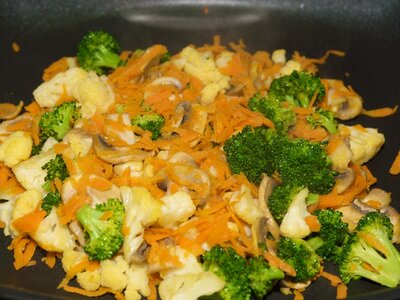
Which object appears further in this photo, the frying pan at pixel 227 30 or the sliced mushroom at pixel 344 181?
the frying pan at pixel 227 30

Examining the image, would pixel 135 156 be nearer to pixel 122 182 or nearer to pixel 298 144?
pixel 122 182

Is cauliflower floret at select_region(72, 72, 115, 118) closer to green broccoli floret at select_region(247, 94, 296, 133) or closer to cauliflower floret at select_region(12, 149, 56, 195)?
cauliflower floret at select_region(12, 149, 56, 195)

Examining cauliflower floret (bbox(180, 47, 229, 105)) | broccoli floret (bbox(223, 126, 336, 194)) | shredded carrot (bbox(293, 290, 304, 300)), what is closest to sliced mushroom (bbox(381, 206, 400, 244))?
broccoli floret (bbox(223, 126, 336, 194))

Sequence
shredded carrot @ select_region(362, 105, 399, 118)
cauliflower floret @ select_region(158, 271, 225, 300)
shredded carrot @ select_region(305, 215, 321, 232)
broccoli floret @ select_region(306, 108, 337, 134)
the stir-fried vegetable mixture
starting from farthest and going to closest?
shredded carrot @ select_region(362, 105, 399, 118) < broccoli floret @ select_region(306, 108, 337, 134) < shredded carrot @ select_region(305, 215, 321, 232) < the stir-fried vegetable mixture < cauliflower floret @ select_region(158, 271, 225, 300)

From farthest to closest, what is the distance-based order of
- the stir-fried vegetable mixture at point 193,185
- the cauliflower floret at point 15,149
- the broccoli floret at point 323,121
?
the broccoli floret at point 323,121 < the cauliflower floret at point 15,149 < the stir-fried vegetable mixture at point 193,185

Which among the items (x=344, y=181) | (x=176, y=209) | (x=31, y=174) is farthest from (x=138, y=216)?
(x=344, y=181)

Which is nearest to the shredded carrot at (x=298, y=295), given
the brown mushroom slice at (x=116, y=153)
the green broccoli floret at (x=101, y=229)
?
the green broccoli floret at (x=101, y=229)

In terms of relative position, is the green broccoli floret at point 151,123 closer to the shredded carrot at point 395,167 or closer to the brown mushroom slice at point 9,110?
the brown mushroom slice at point 9,110
